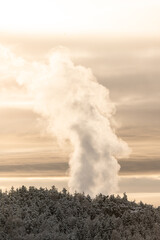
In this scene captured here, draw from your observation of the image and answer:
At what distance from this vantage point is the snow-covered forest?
25880 millimetres

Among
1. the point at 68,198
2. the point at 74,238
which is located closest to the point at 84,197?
the point at 68,198

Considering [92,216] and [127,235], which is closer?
[127,235]

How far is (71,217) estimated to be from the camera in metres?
27.7

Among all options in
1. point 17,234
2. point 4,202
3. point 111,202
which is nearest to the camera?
point 17,234

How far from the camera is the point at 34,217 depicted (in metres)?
27.5

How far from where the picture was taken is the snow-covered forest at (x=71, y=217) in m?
25.9

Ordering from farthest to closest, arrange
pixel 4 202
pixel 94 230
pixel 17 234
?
pixel 4 202 < pixel 94 230 < pixel 17 234

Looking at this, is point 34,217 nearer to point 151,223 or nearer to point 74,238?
point 74,238

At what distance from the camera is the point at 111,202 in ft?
104

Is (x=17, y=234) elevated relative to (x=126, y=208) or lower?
lower

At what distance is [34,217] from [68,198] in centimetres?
435

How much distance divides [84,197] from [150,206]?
178 inches

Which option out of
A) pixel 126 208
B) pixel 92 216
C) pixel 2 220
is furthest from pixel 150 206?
pixel 2 220

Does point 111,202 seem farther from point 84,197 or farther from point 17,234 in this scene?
point 17,234
